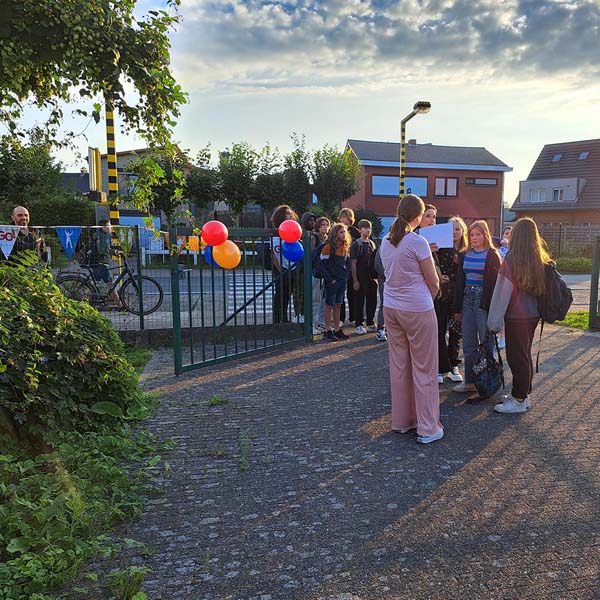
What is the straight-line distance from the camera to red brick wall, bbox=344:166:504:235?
38.7 m

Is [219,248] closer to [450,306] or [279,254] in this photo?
[279,254]

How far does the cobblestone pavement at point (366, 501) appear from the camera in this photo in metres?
2.50

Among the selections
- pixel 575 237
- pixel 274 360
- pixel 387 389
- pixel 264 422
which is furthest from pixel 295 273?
pixel 575 237

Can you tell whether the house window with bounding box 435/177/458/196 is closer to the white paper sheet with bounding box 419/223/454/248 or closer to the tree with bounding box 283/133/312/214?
the tree with bounding box 283/133/312/214

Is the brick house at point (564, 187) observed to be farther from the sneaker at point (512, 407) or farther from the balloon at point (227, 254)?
the sneaker at point (512, 407)

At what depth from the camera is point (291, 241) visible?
24.4ft

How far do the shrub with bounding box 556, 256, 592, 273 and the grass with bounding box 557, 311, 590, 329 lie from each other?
49.1ft

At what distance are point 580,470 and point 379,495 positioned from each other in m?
1.52

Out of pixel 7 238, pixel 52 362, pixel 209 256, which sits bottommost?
pixel 52 362

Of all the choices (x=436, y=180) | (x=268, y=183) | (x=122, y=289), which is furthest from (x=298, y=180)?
(x=122, y=289)

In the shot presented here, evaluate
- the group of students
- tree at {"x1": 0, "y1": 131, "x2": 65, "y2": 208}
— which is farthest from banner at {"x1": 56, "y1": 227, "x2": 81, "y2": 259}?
tree at {"x1": 0, "y1": 131, "x2": 65, "y2": 208}

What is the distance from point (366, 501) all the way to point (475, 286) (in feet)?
9.12

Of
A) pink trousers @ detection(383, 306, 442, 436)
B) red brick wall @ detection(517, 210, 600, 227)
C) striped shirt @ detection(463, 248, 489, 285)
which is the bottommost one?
pink trousers @ detection(383, 306, 442, 436)

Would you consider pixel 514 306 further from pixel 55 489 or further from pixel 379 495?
pixel 55 489
